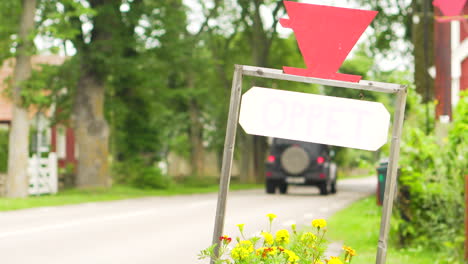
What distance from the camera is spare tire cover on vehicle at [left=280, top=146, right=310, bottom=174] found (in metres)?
25.2

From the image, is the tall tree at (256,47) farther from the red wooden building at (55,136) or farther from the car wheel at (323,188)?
the car wheel at (323,188)

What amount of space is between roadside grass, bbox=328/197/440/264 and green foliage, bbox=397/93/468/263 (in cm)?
20

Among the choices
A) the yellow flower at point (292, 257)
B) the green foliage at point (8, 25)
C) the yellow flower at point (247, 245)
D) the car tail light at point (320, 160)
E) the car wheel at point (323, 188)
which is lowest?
the car wheel at point (323, 188)

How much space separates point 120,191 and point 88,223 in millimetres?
12570

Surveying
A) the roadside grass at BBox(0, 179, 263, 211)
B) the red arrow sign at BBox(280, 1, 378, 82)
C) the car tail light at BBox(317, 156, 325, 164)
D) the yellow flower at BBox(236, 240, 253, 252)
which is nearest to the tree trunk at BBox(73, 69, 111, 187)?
the roadside grass at BBox(0, 179, 263, 211)

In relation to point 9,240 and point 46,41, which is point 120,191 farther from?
point 9,240

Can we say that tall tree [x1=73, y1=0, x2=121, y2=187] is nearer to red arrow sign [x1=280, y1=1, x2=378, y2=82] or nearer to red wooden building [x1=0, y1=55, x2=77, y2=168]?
red wooden building [x1=0, y1=55, x2=77, y2=168]

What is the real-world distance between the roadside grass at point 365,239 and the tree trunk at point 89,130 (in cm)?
1263

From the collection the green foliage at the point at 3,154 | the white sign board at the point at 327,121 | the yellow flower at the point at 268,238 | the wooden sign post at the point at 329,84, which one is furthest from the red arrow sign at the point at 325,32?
the green foliage at the point at 3,154

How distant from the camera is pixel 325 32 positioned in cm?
431

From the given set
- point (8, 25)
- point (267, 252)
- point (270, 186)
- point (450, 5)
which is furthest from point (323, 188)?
point (267, 252)

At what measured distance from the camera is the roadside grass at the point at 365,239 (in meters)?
8.53

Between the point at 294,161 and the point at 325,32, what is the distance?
21088 mm

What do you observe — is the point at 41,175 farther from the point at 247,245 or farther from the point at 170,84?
the point at 247,245
